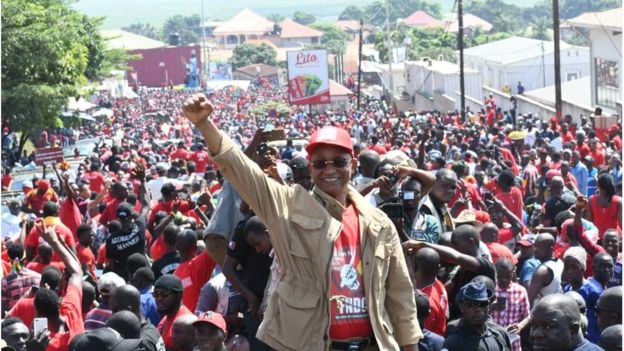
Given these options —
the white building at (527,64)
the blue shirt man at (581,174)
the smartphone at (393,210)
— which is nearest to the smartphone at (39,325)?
the smartphone at (393,210)

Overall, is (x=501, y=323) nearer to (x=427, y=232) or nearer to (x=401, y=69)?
(x=427, y=232)

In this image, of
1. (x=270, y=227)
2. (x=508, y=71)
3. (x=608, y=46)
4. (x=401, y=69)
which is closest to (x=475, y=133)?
(x=608, y=46)

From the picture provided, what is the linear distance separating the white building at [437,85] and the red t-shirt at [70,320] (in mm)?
55181

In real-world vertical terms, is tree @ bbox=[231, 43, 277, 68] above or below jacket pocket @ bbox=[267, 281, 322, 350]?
below

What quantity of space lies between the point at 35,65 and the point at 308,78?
31.1m

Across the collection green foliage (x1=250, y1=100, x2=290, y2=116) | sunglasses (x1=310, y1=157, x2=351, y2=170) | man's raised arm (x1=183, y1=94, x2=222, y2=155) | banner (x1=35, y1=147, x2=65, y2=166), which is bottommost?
green foliage (x1=250, y1=100, x2=290, y2=116)

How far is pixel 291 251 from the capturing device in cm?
520

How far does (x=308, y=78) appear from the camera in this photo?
6241 cm

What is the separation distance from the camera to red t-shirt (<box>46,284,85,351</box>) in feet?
23.4

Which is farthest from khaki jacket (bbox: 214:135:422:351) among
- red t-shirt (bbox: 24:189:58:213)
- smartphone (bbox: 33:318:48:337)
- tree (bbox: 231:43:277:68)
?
tree (bbox: 231:43:277:68)

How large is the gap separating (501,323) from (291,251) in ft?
9.96

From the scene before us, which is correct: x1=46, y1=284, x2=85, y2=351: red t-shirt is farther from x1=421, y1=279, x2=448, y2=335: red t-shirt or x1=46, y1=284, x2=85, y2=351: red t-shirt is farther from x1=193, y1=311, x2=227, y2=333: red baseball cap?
x1=421, y1=279, x2=448, y2=335: red t-shirt

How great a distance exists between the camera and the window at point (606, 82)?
4094cm

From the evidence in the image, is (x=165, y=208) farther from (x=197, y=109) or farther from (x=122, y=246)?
(x=197, y=109)
